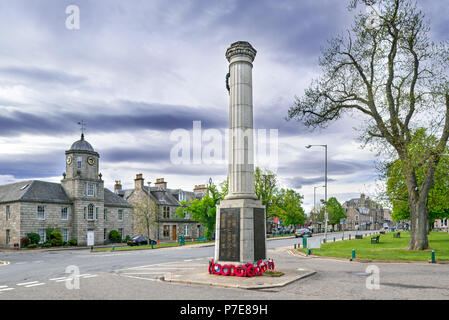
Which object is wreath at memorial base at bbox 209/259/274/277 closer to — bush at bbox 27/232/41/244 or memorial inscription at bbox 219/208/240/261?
memorial inscription at bbox 219/208/240/261

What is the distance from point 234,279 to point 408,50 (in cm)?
2324

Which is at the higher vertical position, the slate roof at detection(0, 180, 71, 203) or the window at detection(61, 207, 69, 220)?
the slate roof at detection(0, 180, 71, 203)

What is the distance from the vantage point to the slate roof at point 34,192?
145ft

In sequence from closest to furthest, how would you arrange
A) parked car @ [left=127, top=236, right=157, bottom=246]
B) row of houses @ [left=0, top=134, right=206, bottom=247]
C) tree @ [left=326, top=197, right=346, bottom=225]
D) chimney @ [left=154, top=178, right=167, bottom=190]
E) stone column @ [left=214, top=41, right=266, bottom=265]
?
stone column @ [left=214, top=41, right=266, bottom=265], row of houses @ [left=0, top=134, right=206, bottom=247], parked car @ [left=127, top=236, right=157, bottom=246], chimney @ [left=154, top=178, right=167, bottom=190], tree @ [left=326, top=197, right=346, bottom=225]

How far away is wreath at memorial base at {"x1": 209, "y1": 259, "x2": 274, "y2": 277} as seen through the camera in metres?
14.3

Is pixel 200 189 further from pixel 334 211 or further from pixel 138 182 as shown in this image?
pixel 334 211

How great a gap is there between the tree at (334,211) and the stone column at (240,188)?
319 feet

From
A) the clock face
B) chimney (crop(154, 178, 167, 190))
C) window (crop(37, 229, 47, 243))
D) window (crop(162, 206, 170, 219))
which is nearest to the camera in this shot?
window (crop(37, 229, 47, 243))

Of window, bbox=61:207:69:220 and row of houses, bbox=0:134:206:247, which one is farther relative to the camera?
window, bbox=61:207:69:220

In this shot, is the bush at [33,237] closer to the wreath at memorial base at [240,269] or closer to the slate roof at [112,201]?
the slate roof at [112,201]

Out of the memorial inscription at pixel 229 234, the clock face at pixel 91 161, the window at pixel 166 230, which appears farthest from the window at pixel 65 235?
the memorial inscription at pixel 229 234

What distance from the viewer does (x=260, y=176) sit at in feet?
217

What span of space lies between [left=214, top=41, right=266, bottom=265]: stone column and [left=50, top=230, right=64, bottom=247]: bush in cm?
3512

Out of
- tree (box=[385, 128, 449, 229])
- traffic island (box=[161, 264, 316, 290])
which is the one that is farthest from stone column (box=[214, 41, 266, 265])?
tree (box=[385, 128, 449, 229])
